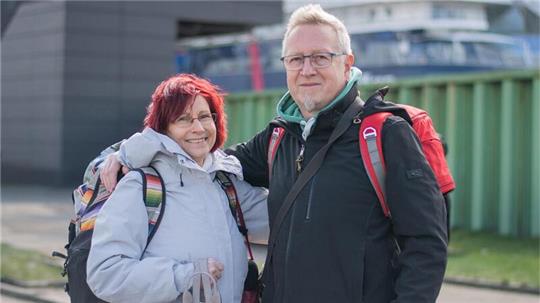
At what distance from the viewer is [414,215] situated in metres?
3.10

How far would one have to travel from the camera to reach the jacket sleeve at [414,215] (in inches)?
122

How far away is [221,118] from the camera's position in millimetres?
3686

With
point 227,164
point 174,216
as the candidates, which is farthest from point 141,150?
point 227,164

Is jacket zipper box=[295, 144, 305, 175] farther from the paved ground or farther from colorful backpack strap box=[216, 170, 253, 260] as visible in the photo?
the paved ground

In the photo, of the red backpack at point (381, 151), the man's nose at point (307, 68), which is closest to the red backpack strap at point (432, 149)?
the red backpack at point (381, 151)

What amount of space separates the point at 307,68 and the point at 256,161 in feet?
2.32

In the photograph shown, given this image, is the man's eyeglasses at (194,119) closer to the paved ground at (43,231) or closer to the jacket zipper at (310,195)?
the jacket zipper at (310,195)

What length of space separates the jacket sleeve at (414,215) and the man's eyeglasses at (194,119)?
0.79 m

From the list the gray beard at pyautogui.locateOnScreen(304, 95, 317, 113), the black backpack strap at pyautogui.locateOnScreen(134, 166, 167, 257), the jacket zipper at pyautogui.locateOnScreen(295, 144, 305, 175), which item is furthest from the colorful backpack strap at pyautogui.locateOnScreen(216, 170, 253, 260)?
the gray beard at pyautogui.locateOnScreen(304, 95, 317, 113)

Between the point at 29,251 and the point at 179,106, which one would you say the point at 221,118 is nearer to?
the point at 179,106

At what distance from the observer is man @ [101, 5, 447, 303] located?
3.12 m

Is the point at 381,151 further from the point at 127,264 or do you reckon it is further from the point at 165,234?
the point at 127,264

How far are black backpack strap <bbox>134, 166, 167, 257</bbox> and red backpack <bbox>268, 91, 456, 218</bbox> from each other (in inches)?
31.7

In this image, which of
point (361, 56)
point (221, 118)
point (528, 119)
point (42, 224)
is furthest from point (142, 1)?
point (221, 118)
